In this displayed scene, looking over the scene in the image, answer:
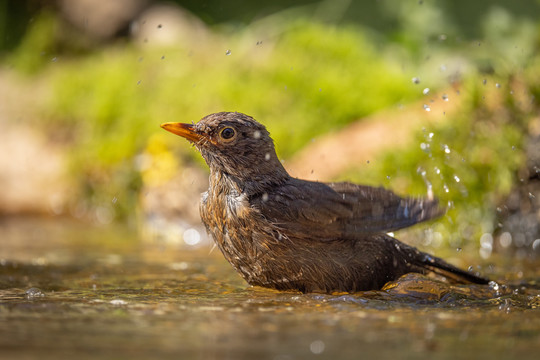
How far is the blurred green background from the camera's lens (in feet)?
21.8

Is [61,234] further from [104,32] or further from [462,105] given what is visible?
[104,32]

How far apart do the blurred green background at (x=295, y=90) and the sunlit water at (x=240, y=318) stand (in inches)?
70.4

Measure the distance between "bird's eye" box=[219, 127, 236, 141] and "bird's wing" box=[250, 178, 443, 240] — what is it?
41 cm

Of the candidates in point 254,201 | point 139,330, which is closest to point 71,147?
point 254,201

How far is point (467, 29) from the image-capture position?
1025 cm

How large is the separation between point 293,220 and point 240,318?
0.83 meters

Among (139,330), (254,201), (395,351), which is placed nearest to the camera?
(395,351)

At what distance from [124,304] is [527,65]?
4.57 meters

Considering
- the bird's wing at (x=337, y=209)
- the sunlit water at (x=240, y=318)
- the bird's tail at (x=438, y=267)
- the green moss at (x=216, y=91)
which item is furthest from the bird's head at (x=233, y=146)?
the green moss at (x=216, y=91)

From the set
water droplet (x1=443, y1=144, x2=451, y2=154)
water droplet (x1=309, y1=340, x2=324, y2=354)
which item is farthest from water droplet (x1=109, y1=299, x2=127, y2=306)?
water droplet (x1=443, y1=144, x2=451, y2=154)

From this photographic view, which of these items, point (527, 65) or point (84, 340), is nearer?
point (84, 340)

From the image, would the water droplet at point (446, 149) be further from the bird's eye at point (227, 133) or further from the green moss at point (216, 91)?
the bird's eye at point (227, 133)

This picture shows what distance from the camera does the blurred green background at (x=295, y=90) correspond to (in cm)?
664

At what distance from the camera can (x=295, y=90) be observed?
32.1 feet
